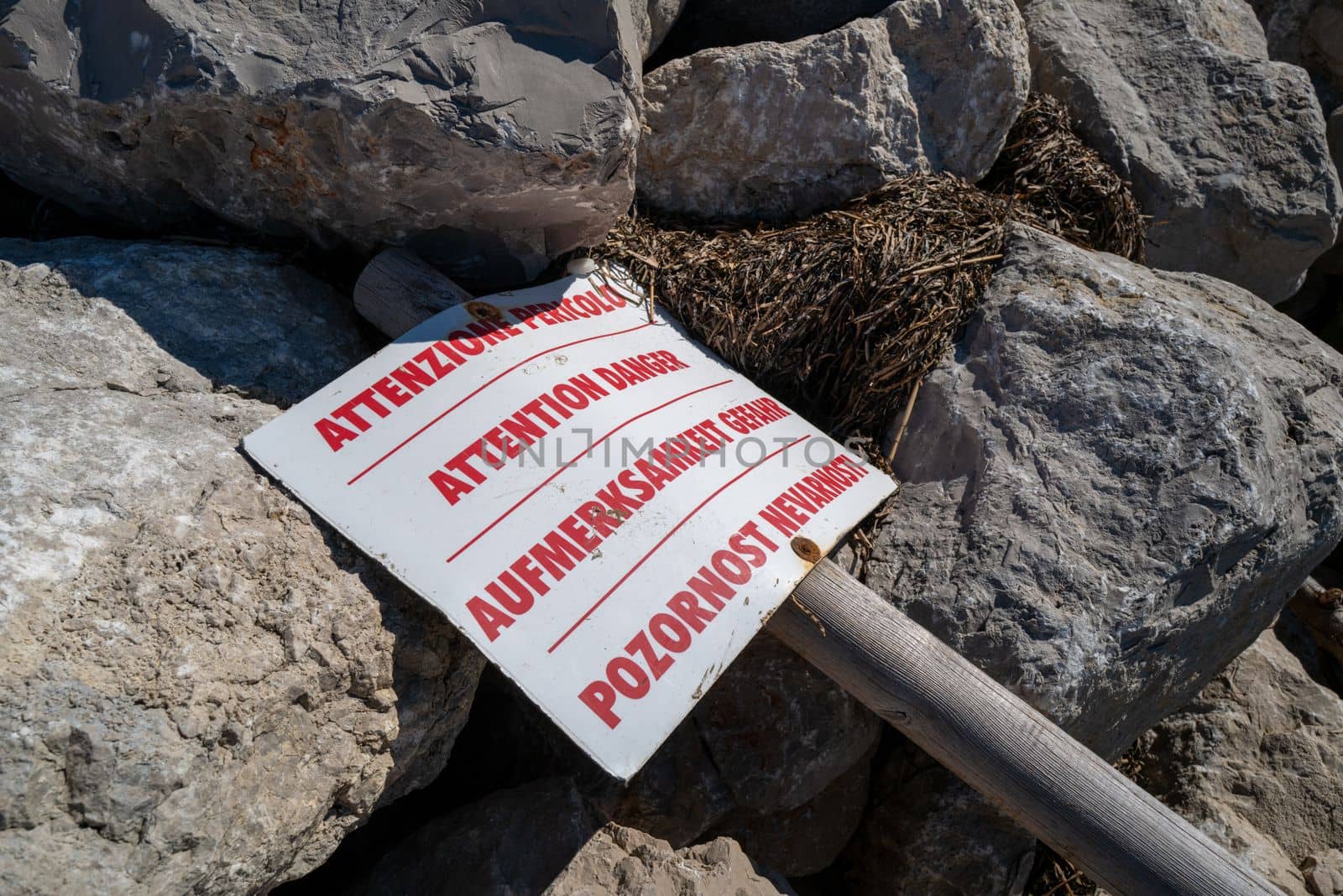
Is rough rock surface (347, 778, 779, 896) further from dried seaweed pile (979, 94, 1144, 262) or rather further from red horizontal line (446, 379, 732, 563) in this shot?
dried seaweed pile (979, 94, 1144, 262)

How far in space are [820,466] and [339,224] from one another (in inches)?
53.2

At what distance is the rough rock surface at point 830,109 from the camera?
267 cm

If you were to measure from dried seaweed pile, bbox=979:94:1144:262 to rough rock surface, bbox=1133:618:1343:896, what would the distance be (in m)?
1.53

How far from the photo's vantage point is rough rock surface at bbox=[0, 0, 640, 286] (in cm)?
187

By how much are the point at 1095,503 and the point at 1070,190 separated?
1.51 m

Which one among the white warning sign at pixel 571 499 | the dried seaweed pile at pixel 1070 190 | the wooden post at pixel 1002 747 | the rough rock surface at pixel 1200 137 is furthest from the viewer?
the rough rock surface at pixel 1200 137

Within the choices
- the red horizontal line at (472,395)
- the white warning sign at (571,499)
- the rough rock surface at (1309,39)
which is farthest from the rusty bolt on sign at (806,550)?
the rough rock surface at (1309,39)

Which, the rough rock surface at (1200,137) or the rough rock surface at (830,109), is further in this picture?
the rough rock surface at (1200,137)

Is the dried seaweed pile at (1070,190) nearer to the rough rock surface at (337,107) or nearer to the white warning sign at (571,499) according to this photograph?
the white warning sign at (571,499)

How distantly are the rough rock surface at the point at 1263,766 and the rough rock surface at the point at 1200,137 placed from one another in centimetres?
159

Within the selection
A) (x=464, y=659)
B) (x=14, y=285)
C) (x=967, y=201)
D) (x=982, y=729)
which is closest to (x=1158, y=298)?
(x=967, y=201)

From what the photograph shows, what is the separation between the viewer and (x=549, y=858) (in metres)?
1.85

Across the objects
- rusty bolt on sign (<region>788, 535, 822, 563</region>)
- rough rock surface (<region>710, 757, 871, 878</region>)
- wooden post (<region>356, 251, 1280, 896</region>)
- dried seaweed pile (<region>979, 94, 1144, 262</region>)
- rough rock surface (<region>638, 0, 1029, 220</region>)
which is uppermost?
rough rock surface (<region>638, 0, 1029, 220</region>)

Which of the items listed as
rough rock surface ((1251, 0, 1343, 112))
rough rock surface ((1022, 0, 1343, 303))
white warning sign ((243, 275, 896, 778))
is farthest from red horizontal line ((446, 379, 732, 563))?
rough rock surface ((1251, 0, 1343, 112))
